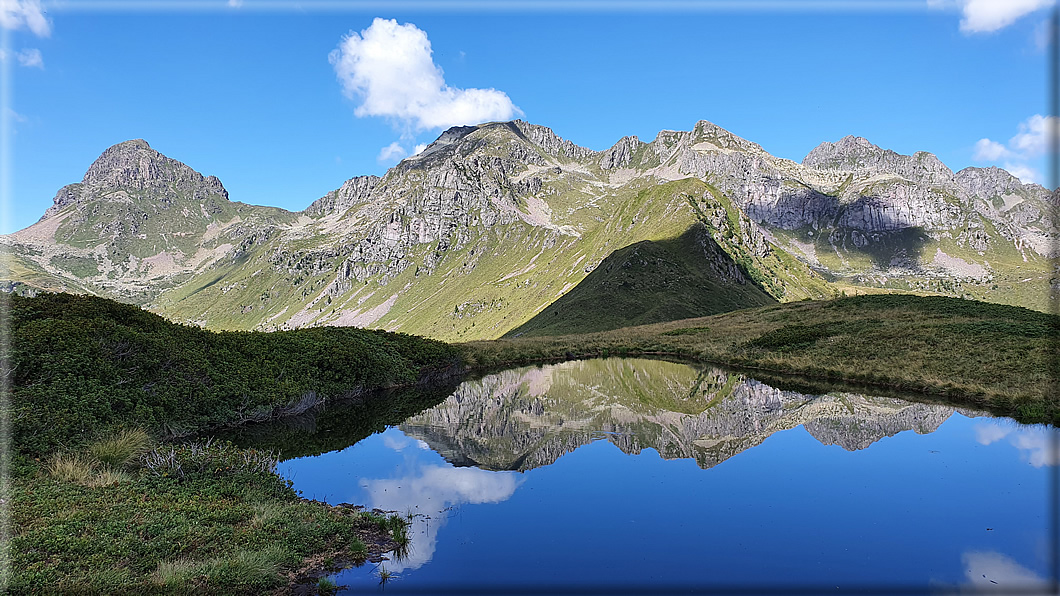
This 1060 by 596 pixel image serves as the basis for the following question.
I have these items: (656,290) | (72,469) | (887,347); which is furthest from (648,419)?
(656,290)

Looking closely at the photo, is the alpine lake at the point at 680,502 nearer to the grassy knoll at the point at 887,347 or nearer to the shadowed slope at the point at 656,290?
the grassy knoll at the point at 887,347

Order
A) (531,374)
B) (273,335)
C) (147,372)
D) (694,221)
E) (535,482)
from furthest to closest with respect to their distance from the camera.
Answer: (694,221), (531,374), (273,335), (147,372), (535,482)

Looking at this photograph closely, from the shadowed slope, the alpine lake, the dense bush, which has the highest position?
the shadowed slope

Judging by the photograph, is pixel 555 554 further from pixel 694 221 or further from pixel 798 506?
pixel 694 221

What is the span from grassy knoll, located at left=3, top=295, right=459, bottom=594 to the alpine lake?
5.82 feet

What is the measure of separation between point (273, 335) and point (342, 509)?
27352 millimetres

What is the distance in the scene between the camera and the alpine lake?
12219 millimetres

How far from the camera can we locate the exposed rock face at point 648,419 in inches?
963

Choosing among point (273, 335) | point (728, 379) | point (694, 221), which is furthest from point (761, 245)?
point (273, 335)

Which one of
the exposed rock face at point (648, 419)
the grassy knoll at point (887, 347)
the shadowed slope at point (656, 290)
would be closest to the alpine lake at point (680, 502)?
the exposed rock face at point (648, 419)

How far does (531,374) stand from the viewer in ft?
174

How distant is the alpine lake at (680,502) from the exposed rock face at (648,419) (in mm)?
188

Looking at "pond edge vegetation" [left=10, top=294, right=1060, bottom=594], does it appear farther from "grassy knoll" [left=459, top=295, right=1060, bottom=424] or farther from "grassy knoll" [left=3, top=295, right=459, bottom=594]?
"grassy knoll" [left=459, top=295, right=1060, bottom=424]

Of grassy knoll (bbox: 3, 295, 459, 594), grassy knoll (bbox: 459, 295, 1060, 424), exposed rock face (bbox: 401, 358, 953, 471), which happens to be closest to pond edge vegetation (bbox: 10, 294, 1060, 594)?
grassy knoll (bbox: 3, 295, 459, 594)
